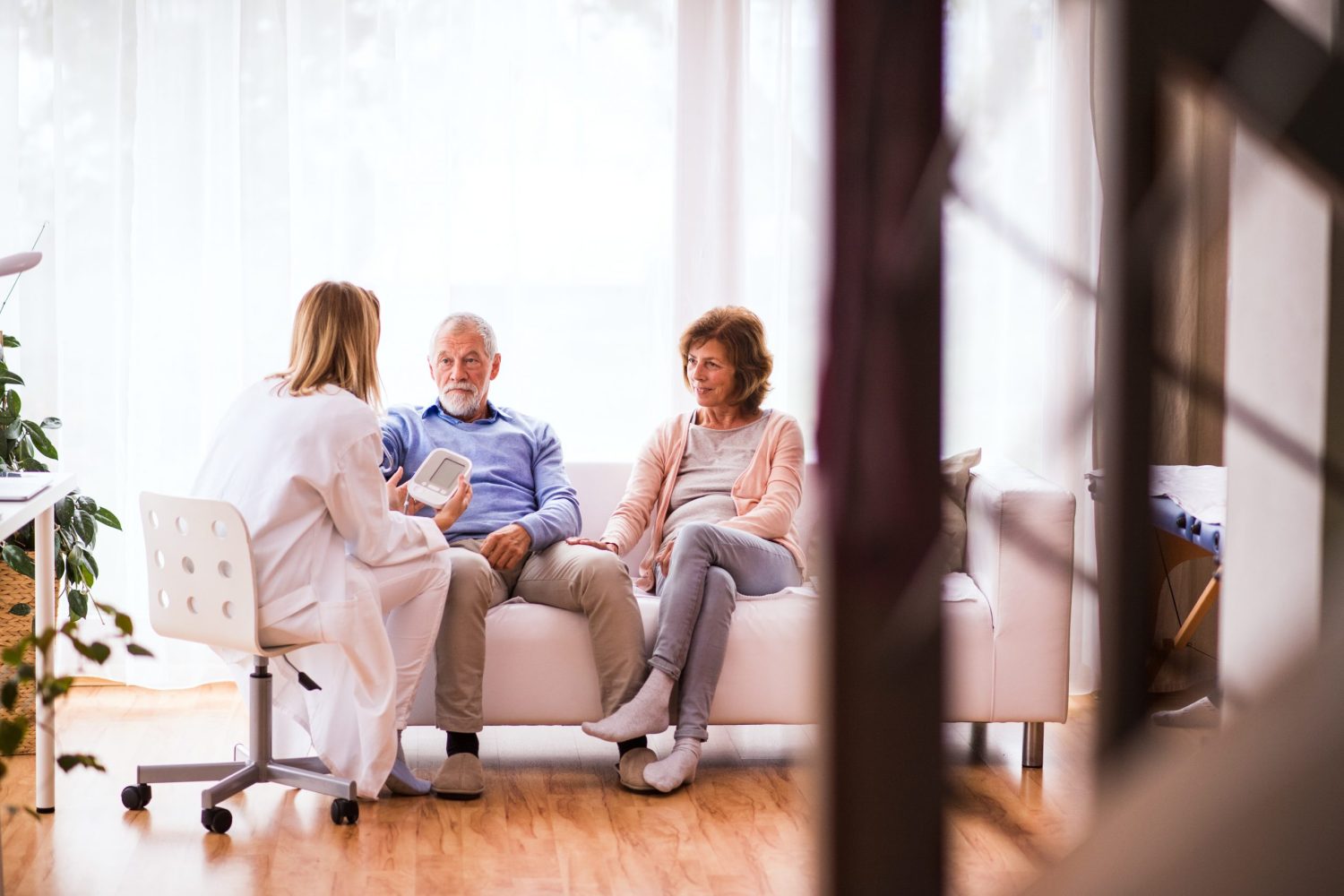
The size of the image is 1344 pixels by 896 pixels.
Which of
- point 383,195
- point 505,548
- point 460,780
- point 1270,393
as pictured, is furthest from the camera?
point 383,195

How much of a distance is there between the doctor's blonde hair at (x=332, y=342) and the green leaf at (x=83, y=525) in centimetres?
91

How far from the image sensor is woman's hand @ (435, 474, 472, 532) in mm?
3207

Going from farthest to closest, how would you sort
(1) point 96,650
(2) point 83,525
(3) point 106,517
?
(3) point 106,517, (2) point 83,525, (1) point 96,650

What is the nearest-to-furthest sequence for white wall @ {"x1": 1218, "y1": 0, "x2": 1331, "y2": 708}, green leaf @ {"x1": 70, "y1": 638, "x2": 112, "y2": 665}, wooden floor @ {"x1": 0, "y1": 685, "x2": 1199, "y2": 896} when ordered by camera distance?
white wall @ {"x1": 1218, "y1": 0, "x2": 1331, "y2": 708} → green leaf @ {"x1": 70, "y1": 638, "x2": 112, "y2": 665} → wooden floor @ {"x1": 0, "y1": 685, "x2": 1199, "y2": 896}

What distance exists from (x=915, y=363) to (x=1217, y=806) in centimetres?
16

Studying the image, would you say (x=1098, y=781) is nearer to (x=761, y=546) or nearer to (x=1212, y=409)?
(x=1212, y=409)

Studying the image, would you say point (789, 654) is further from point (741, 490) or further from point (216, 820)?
point (216, 820)

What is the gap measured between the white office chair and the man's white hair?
97 centimetres

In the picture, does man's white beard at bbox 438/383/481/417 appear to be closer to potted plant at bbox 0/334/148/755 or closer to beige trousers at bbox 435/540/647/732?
beige trousers at bbox 435/540/647/732

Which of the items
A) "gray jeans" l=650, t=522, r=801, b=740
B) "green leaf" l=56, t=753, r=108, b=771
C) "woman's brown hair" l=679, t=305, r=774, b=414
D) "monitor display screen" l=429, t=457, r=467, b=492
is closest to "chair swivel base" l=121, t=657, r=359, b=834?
"monitor display screen" l=429, t=457, r=467, b=492

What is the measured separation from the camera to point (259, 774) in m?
2.81

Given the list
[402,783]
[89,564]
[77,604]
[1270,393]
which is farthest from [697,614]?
[1270,393]

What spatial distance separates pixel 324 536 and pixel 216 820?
60 cm

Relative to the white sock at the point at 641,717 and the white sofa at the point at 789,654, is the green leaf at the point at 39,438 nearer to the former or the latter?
the white sofa at the point at 789,654
